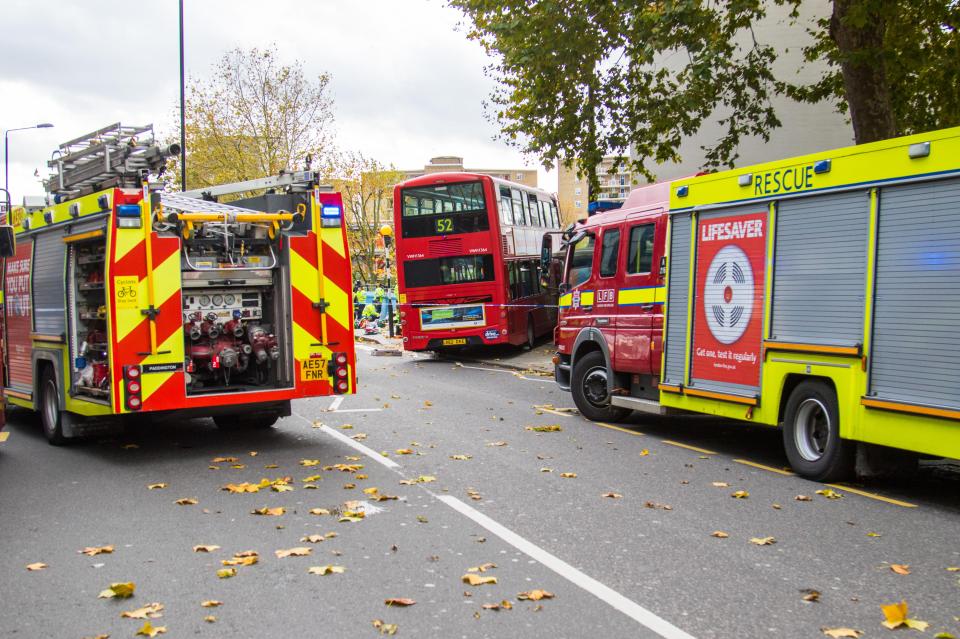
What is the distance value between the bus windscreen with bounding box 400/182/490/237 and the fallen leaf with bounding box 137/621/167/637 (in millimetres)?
17673

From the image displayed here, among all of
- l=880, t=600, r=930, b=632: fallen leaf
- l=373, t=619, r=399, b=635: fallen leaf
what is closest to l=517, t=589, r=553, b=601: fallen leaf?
l=373, t=619, r=399, b=635: fallen leaf

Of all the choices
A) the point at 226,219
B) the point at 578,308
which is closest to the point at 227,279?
the point at 226,219

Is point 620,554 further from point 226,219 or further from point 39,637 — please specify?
point 226,219

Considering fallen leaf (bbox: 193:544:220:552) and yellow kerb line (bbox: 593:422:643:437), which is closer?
fallen leaf (bbox: 193:544:220:552)

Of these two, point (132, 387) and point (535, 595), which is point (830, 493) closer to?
point (535, 595)

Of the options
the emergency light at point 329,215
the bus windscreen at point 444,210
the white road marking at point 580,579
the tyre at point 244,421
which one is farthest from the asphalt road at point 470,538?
the bus windscreen at point 444,210

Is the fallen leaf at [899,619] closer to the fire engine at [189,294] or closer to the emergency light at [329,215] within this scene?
the fire engine at [189,294]

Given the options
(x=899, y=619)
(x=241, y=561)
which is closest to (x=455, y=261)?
(x=241, y=561)

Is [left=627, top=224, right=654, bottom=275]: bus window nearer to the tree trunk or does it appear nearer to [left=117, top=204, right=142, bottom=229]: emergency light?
the tree trunk

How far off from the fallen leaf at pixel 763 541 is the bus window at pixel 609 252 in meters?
5.71

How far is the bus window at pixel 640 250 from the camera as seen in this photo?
10695 millimetres

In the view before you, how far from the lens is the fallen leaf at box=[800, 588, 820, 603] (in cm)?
480

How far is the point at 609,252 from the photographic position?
1154cm

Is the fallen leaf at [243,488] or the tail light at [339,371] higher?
the tail light at [339,371]
